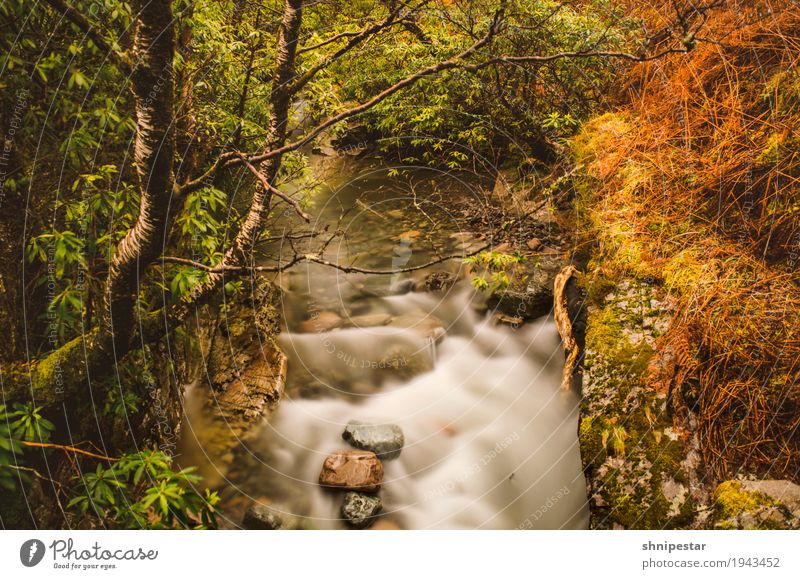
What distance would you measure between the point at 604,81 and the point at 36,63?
2.79m

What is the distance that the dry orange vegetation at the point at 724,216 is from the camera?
1790mm

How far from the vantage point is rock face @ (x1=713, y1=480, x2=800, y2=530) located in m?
1.69

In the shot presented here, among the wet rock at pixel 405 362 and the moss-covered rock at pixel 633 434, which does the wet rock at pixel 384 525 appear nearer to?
the wet rock at pixel 405 362

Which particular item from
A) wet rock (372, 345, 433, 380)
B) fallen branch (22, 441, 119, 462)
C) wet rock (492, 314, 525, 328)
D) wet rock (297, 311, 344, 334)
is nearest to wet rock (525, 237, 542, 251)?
wet rock (492, 314, 525, 328)

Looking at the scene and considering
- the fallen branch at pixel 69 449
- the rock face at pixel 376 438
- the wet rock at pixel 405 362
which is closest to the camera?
the fallen branch at pixel 69 449

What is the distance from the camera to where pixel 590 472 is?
6.34 feet

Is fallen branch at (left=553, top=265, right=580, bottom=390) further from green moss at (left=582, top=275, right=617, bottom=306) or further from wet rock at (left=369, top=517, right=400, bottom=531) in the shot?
wet rock at (left=369, top=517, right=400, bottom=531)

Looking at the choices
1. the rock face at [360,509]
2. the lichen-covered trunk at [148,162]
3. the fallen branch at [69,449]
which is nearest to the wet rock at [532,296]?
the rock face at [360,509]

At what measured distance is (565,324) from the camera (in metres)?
2.34

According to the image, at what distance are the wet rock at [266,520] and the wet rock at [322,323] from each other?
3.31ft

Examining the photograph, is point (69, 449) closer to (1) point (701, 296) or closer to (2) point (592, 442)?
(2) point (592, 442)
